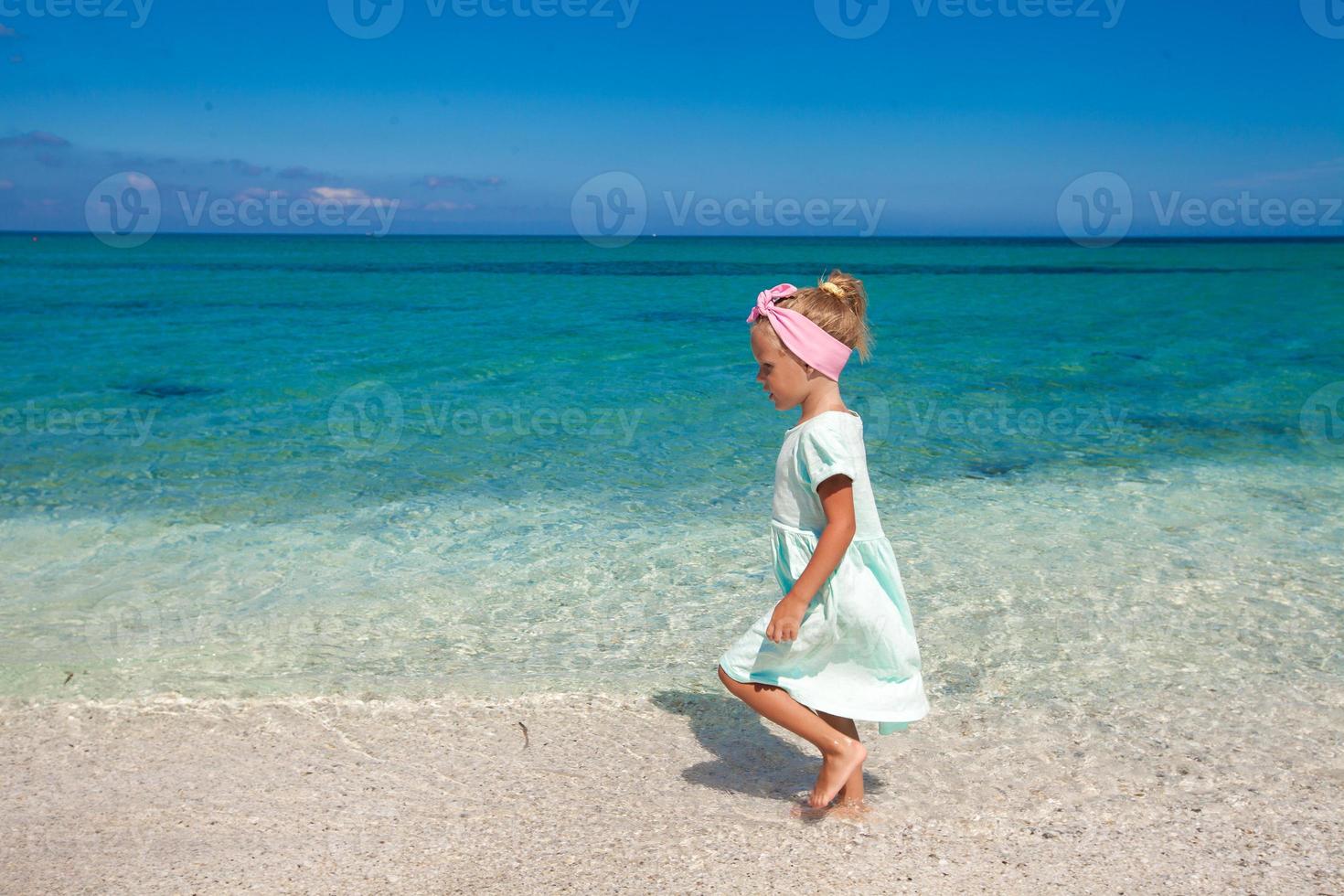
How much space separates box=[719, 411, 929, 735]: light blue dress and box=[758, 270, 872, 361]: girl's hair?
0.76ft

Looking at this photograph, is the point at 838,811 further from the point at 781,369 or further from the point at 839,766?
the point at 781,369

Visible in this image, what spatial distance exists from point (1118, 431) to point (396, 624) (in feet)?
25.3

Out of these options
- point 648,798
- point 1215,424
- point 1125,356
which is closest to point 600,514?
point 648,798

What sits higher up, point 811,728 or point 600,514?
point 811,728

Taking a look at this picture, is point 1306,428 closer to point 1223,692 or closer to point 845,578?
point 1223,692

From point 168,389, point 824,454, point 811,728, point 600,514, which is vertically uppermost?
point 824,454

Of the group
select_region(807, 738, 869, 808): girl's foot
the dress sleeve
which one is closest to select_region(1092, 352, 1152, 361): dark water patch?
select_region(807, 738, 869, 808): girl's foot

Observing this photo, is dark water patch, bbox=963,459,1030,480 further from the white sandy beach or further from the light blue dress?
the light blue dress

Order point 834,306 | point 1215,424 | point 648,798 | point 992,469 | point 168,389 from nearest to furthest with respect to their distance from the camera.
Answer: point 834,306, point 648,798, point 992,469, point 1215,424, point 168,389

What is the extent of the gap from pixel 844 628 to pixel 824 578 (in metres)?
0.21

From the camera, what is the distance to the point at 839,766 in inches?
120

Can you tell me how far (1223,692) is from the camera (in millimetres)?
4258

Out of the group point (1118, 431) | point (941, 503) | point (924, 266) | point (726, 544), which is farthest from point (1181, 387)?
point (924, 266)

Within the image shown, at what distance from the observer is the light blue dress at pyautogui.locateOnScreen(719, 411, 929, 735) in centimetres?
293
